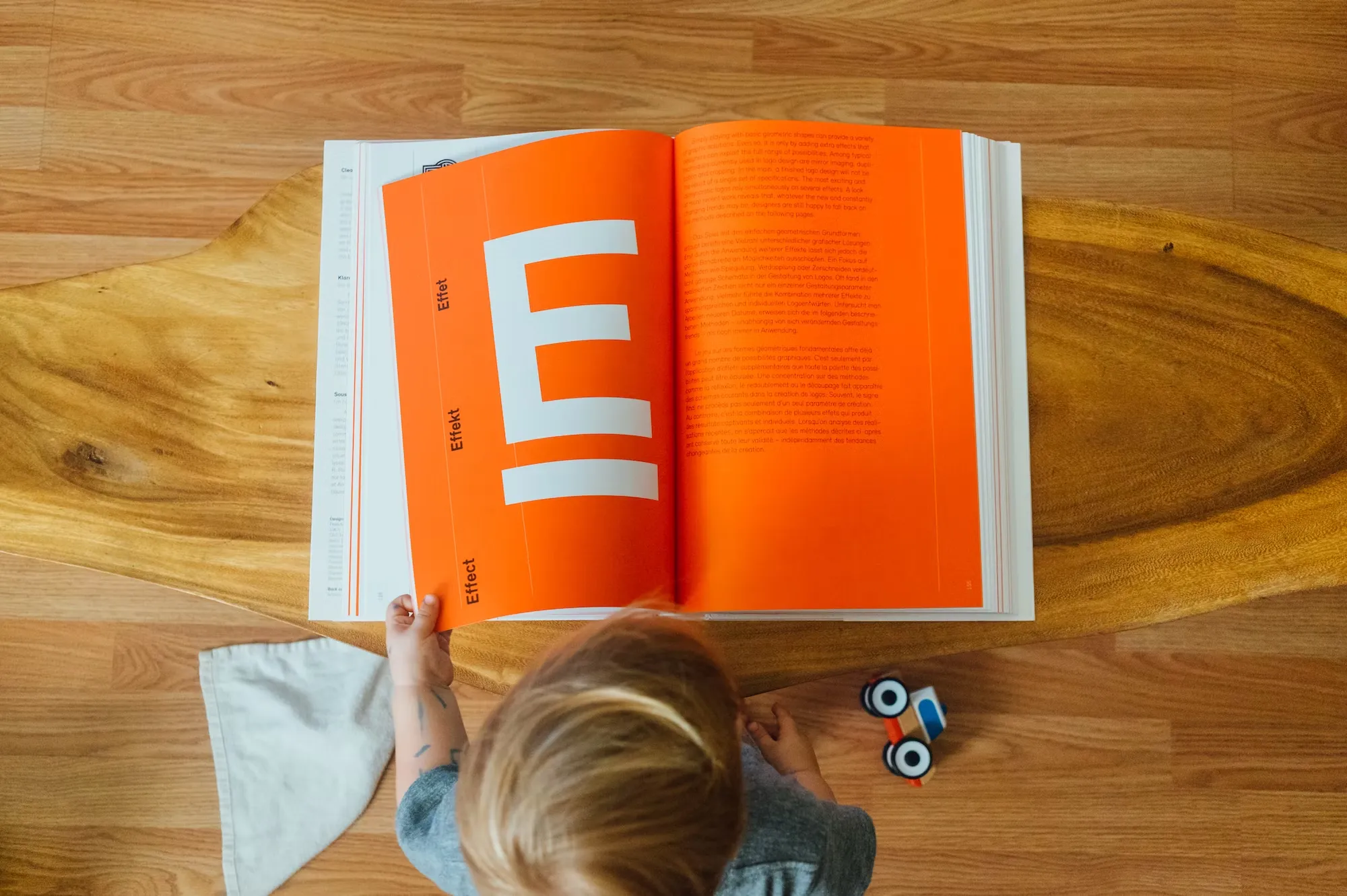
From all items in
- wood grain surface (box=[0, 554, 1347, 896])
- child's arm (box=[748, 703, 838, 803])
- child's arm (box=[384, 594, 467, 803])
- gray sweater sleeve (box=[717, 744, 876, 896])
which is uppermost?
child's arm (box=[384, 594, 467, 803])

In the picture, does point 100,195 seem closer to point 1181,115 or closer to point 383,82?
point 383,82

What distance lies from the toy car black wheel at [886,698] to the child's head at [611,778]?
0.38 meters

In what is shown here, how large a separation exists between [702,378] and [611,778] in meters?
0.23

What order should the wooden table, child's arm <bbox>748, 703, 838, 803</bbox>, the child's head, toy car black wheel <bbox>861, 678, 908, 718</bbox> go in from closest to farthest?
1. the child's head
2. the wooden table
3. child's arm <bbox>748, 703, 838, 803</bbox>
4. toy car black wheel <bbox>861, 678, 908, 718</bbox>

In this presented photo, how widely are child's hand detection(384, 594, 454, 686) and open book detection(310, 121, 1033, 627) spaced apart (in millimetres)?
12

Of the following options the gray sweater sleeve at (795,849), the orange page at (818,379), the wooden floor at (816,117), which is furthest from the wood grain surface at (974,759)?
the orange page at (818,379)

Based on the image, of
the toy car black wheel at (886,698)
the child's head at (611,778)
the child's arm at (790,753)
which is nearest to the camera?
the child's head at (611,778)

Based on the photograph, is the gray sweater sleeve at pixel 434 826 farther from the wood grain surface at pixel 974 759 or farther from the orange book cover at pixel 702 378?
the wood grain surface at pixel 974 759

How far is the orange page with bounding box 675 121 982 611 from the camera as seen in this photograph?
19.8 inches

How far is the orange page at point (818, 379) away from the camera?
50cm

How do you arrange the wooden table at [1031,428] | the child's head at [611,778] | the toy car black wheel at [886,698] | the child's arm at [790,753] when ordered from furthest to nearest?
the toy car black wheel at [886,698]
the child's arm at [790,753]
the wooden table at [1031,428]
the child's head at [611,778]

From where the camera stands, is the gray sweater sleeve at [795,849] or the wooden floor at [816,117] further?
the wooden floor at [816,117]

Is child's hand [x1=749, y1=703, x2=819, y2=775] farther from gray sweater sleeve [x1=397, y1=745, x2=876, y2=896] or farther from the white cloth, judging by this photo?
the white cloth

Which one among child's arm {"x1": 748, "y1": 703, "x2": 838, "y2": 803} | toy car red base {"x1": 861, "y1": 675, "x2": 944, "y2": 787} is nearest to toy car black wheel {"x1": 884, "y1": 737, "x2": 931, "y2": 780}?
toy car red base {"x1": 861, "y1": 675, "x2": 944, "y2": 787}
